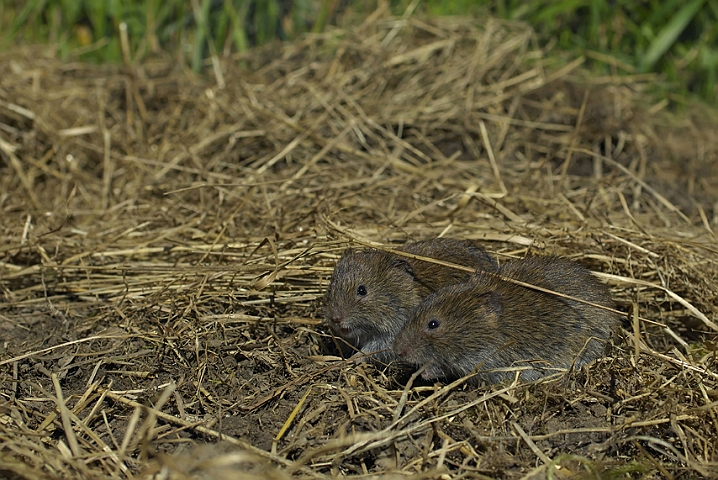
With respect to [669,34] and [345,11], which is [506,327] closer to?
[345,11]

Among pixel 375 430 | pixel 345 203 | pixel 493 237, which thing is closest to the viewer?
pixel 375 430

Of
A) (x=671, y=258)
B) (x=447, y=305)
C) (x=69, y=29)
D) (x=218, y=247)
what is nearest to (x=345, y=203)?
(x=218, y=247)

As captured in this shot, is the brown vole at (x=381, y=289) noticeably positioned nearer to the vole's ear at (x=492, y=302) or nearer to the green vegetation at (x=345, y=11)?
the vole's ear at (x=492, y=302)

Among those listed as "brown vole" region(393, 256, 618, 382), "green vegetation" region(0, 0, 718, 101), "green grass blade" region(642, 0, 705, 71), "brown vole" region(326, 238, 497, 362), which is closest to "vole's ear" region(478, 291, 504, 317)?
"brown vole" region(393, 256, 618, 382)

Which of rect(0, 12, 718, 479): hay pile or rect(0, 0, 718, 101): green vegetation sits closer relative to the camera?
rect(0, 12, 718, 479): hay pile

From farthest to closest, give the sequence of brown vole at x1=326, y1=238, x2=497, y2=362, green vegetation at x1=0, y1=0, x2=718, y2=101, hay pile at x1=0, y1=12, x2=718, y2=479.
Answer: green vegetation at x1=0, y1=0, x2=718, y2=101 → brown vole at x1=326, y1=238, x2=497, y2=362 → hay pile at x1=0, y1=12, x2=718, y2=479

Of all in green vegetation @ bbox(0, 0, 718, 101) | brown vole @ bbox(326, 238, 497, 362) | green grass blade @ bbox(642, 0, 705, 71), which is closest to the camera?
brown vole @ bbox(326, 238, 497, 362)

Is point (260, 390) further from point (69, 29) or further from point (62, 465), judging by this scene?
point (69, 29)

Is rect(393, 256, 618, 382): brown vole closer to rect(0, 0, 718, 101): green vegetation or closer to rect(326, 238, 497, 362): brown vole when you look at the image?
rect(326, 238, 497, 362): brown vole
